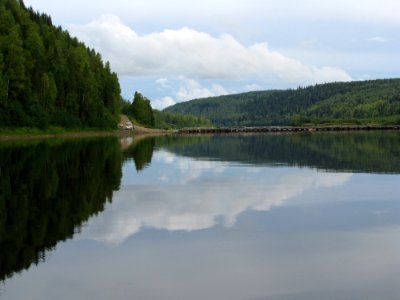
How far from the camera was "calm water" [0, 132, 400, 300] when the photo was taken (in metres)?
14.1

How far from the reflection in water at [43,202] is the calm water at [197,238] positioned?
7cm

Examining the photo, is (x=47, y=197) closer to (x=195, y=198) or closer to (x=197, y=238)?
(x=195, y=198)

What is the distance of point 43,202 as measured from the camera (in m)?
26.7

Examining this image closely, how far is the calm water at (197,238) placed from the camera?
1412cm

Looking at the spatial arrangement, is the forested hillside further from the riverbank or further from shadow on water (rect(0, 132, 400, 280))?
shadow on water (rect(0, 132, 400, 280))

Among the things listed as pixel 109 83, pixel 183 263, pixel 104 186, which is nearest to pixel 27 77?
pixel 109 83

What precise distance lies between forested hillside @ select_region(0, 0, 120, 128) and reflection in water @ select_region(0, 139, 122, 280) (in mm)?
62957

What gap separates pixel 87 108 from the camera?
142 metres

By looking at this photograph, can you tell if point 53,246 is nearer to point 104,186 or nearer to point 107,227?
point 107,227

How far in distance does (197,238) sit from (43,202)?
404 inches

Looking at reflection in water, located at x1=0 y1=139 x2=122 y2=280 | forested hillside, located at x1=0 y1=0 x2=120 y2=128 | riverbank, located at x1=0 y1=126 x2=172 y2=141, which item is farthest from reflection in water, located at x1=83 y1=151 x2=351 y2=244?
forested hillside, located at x1=0 y1=0 x2=120 y2=128

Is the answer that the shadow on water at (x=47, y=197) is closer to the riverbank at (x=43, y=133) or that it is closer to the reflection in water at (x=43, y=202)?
the reflection in water at (x=43, y=202)

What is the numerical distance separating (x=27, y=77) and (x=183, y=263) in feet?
338

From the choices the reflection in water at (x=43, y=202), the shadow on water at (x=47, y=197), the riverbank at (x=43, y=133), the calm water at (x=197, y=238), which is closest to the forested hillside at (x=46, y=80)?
the riverbank at (x=43, y=133)
